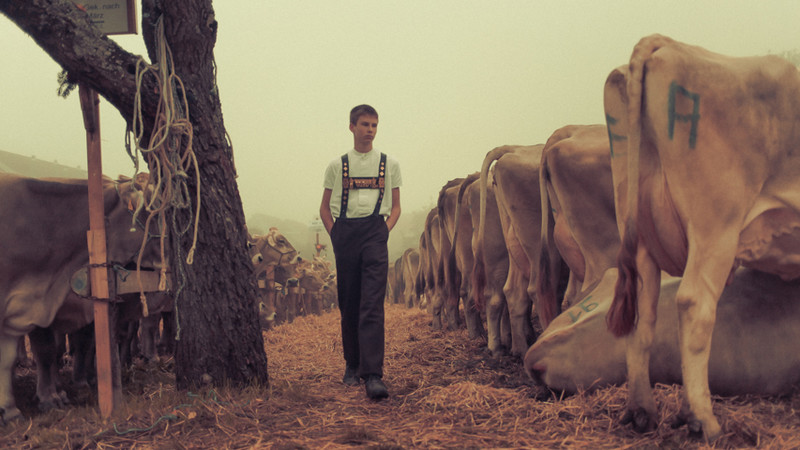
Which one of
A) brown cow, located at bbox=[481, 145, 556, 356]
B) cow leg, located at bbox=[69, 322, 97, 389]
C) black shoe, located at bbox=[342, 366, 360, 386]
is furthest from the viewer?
cow leg, located at bbox=[69, 322, 97, 389]

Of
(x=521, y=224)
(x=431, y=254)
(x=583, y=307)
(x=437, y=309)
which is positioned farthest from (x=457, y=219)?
(x=431, y=254)

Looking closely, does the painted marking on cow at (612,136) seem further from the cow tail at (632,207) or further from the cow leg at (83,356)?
the cow leg at (83,356)

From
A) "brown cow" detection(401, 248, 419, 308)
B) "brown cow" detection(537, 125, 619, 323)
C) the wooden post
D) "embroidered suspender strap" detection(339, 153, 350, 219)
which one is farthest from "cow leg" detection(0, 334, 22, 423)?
"brown cow" detection(401, 248, 419, 308)

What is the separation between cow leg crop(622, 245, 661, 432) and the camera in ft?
10.3

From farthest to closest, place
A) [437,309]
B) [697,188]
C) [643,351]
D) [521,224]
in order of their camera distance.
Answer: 1. [437,309]
2. [521,224]
3. [643,351]
4. [697,188]

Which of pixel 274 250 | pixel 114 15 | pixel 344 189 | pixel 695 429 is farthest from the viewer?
pixel 274 250

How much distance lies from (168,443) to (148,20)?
2986mm

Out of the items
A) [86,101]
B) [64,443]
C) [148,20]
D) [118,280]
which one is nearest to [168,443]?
[64,443]

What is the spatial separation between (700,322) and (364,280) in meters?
2.41

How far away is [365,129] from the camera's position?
476cm

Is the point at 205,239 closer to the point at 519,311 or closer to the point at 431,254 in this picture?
the point at 519,311

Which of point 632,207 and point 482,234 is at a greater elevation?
point 632,207

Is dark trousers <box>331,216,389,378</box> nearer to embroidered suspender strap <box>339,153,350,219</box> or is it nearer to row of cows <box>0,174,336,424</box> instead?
embroidered suspender strap <box>339,153,350,219</box>

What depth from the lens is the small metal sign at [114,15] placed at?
181 inches
